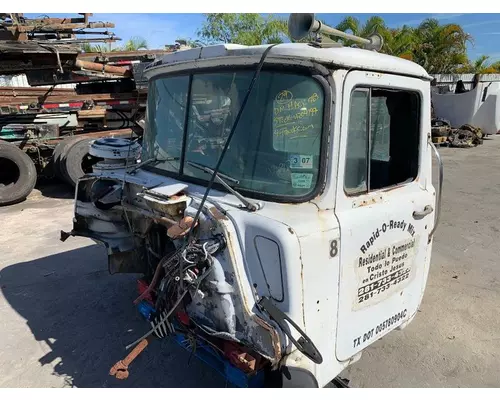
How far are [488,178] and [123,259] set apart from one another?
31.8 ft

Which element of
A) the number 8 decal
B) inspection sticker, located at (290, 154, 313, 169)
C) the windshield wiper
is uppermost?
inspection sticker, located at (290, 154, 313, 169)

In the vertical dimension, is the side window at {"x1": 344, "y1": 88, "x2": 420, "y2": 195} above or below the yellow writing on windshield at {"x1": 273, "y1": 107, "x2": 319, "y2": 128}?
below

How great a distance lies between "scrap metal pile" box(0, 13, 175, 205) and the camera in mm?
8578

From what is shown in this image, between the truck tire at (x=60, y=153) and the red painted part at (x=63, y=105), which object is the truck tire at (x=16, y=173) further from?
the red painted part at (x=63, y=105)

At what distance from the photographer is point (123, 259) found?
3.38m

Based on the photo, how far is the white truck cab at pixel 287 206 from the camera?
2.22m

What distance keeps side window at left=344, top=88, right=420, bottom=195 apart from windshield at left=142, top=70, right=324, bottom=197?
25cm

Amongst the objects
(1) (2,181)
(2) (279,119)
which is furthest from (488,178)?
(1) (2,181)

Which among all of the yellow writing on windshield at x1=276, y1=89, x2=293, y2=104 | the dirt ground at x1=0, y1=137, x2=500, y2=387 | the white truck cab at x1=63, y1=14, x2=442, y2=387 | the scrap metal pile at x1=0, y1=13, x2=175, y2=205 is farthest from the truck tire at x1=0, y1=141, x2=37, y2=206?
the yellow writing on windshield at x1=276, y1=89, x2=293, y2=104

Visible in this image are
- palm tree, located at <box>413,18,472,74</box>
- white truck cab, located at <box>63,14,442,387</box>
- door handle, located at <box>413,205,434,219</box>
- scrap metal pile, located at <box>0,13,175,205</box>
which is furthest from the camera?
palm tree, located at <box>413,18,472,74</box>

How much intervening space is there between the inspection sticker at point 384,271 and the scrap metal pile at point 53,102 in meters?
6.07

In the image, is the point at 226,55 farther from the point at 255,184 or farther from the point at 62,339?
the point at 62,339

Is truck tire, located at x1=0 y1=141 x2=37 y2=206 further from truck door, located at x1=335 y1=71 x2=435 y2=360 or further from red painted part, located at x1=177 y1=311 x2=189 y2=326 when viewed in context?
truck door, located at x1=335 y1=71 x2=435 y2=360

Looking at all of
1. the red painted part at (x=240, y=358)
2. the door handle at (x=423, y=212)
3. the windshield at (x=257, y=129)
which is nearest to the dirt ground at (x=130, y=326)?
the red painted part at (x=240, y=358)
